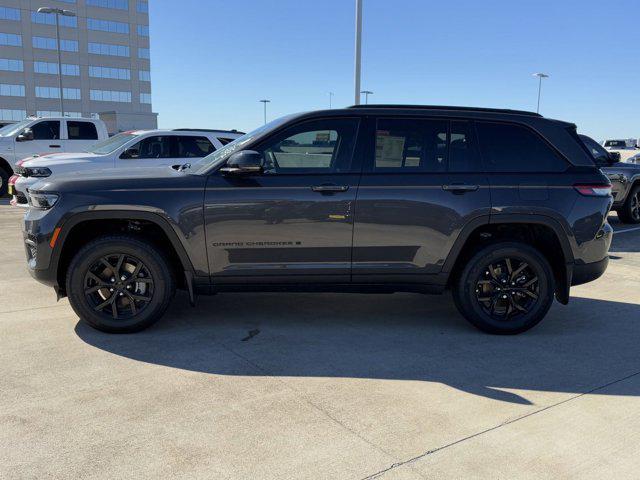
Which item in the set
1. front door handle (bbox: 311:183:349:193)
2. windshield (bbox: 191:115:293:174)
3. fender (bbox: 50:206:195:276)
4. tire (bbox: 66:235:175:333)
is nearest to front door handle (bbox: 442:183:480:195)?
front door handle (bbox: 311:183:349:193)

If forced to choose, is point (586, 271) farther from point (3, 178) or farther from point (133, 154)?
point (3, 178)

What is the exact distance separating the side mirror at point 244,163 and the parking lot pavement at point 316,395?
1310mm

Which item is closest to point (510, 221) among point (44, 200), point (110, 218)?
point (110, 218)

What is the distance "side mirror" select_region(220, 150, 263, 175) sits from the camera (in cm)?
418

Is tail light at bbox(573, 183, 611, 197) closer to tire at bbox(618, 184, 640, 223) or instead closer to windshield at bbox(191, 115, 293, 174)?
windshield at bbox(191, 115, 293, 174)

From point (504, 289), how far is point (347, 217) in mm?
1436

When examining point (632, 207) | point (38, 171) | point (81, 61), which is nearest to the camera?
point (38, 171)

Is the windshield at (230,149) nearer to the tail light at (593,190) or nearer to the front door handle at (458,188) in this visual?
the front door handle at (458,188)

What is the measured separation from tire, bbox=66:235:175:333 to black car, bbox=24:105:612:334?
0.4 inches

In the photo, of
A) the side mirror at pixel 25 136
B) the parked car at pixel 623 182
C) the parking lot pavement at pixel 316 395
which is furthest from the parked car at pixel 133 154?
the parked car at pixel 623 182

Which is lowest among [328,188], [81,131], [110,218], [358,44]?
[110,218]

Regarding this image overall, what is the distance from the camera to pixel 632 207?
36.6ft

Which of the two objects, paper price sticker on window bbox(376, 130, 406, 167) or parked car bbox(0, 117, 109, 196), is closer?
paper price sticker on window bbox(376, 130, 406, 167)

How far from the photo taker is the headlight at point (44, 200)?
14.2 ft
